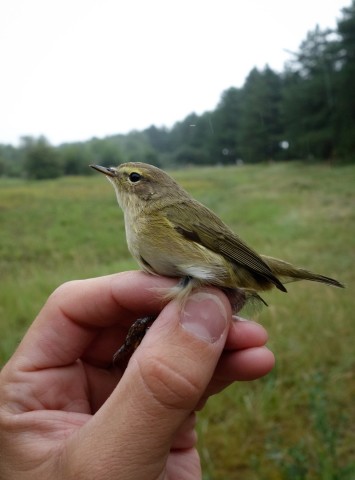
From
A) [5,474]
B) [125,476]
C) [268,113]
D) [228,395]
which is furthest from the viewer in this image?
[268,113]

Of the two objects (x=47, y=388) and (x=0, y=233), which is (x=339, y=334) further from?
(x=0, y=233)

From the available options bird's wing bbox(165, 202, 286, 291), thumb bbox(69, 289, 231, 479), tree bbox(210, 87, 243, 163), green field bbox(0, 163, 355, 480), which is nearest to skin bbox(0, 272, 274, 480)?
thumb bbox(69, 289, 231, 479)

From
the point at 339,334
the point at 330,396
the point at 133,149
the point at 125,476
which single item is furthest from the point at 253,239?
→ the point at 125,476

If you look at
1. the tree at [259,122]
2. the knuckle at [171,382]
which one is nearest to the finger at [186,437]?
the knuckle at [171,382]

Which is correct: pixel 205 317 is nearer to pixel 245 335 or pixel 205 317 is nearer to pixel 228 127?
pixel 245 335

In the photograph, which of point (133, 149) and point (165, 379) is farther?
point (133, 149)

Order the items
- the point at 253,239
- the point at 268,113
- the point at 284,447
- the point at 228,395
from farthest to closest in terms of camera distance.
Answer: the point at 253,239, the point at 268,113, the point at 228,395, the point at 284,447

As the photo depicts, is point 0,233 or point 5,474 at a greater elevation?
point 0,233
